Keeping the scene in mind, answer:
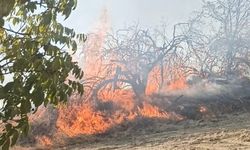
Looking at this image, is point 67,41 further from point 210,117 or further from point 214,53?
point 214,53

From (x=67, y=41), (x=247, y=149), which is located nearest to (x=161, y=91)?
(x=247, y=149)

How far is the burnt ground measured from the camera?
10875mm

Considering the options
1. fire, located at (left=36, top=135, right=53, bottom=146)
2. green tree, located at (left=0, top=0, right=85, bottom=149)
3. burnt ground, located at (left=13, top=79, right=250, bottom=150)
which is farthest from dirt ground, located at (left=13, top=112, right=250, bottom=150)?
green tree, located at (left=0, top=0, right=85, bottom=149)

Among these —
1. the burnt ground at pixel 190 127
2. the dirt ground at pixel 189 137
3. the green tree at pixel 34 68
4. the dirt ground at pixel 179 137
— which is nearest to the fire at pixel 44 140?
the burnt ground at pixel 190 127

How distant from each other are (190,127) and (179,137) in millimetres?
2365

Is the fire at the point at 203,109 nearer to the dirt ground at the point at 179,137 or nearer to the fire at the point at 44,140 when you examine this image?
the dirt ground at the point at 179,137

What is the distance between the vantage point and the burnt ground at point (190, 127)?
10875mm

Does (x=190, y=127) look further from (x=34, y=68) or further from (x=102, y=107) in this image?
(x=34, y=68)

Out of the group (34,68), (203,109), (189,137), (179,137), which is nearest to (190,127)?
(179,137)

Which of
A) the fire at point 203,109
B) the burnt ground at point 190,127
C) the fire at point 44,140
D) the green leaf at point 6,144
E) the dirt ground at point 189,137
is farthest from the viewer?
the fire at point 203,109

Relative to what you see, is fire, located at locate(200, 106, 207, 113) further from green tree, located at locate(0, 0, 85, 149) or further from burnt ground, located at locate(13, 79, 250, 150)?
green tree, located at locate(0, 0, 85, 149)

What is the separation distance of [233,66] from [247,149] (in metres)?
13.5

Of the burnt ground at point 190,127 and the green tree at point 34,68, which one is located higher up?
the green tree at point 34,68

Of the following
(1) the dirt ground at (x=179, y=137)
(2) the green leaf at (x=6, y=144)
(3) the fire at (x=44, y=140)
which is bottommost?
(3) the fire at (x=44, y=140)
